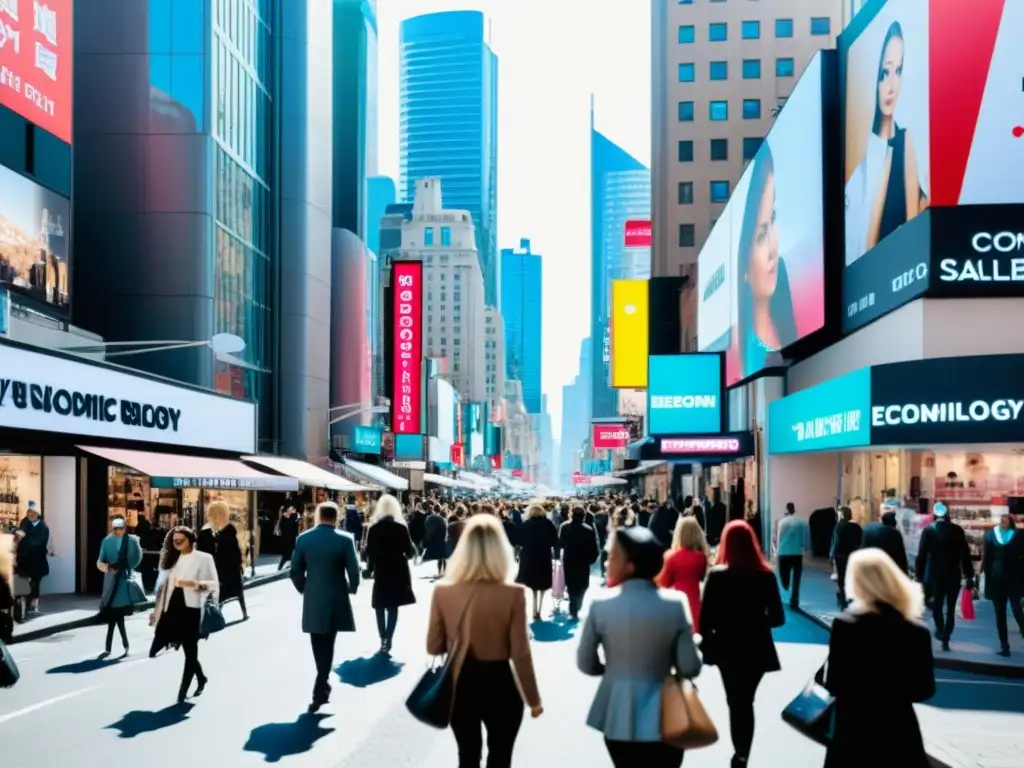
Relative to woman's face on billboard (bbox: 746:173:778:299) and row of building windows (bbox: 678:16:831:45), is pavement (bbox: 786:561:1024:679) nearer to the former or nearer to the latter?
woman's face on billboard (bbox: 746:173:778:299)

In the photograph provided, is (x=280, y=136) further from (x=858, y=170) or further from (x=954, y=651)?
(x=954, y=651)

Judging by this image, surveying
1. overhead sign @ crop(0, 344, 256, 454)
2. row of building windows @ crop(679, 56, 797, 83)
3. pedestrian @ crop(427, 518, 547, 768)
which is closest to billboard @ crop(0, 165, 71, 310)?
overhead sign @ crop(0, 344, 256, 454)

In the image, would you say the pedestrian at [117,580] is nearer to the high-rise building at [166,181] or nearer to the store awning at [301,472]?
the store awning at [301,472]

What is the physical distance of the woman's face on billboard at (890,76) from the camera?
25156mm

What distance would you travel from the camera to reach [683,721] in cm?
538

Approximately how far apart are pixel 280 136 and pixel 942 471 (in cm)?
3275

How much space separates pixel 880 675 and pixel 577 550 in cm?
1174

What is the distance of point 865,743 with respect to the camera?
17.6 feet

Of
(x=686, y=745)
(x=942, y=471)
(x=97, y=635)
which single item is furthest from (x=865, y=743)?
(x=942, y=471)

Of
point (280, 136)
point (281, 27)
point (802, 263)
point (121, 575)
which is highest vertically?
point (281, 27)

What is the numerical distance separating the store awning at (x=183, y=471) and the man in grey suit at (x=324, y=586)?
42.2 ft

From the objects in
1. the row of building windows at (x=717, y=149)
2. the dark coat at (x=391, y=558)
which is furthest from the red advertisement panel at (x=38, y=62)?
the row of building windows at (x=717, y=149)

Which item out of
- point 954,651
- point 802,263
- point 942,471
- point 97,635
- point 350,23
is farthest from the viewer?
point 350,23

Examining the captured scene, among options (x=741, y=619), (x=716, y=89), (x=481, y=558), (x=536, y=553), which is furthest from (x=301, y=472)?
(x=716, y=89)
